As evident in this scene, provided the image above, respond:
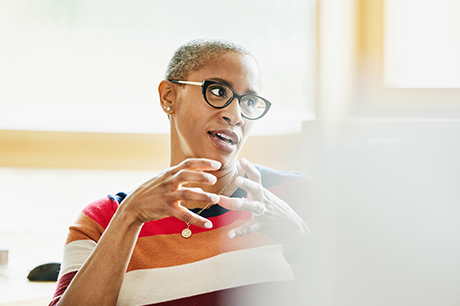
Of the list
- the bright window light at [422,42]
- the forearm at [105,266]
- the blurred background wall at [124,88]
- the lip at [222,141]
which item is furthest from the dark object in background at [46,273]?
the bright window light at [422,42]

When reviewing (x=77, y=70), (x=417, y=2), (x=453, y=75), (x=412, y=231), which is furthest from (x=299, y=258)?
(x=77, y=70)

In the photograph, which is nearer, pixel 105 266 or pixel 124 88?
pixel 105 266

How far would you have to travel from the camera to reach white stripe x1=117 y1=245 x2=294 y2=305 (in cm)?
100

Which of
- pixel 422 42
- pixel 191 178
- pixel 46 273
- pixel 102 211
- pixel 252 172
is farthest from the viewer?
pixel 46 273

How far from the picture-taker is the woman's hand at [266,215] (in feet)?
2.71

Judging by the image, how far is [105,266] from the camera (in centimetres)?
92

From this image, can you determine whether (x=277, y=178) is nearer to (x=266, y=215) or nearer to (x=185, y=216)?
(x=266, y=215)

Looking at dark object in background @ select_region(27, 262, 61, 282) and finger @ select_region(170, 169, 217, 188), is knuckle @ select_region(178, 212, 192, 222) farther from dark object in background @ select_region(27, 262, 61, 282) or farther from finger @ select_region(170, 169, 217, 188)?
dark object in background @ select_region(27, 262, 61, 282)

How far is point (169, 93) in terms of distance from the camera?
3.85 feet

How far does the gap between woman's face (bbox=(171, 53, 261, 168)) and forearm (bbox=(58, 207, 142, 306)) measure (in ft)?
0.96

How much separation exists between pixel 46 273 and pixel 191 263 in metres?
0.77

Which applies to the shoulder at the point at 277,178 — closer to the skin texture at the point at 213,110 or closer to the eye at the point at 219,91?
the skin texture at the point at 213,110

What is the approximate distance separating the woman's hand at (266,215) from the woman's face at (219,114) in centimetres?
19

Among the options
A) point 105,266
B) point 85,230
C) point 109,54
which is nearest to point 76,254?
point 85,230
